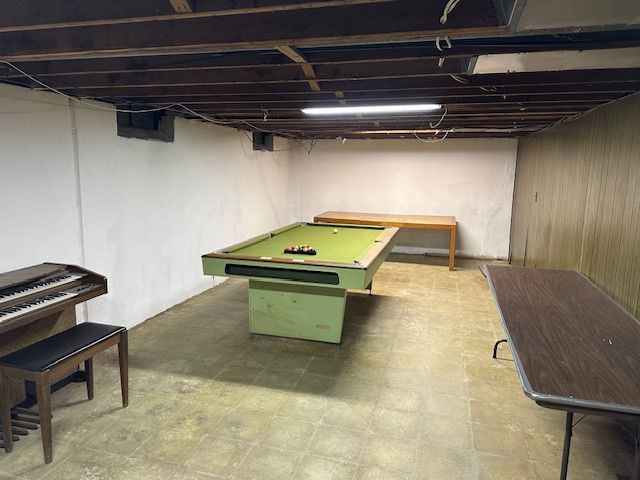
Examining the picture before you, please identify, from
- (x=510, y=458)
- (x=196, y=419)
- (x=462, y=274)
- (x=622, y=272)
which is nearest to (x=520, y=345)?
(x=510, y=458)

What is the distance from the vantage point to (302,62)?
2387 mm

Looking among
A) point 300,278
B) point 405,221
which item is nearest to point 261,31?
point 300,278

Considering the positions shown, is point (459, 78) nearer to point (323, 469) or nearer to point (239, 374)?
point (323, 469)

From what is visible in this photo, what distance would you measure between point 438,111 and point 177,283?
11.3 feet

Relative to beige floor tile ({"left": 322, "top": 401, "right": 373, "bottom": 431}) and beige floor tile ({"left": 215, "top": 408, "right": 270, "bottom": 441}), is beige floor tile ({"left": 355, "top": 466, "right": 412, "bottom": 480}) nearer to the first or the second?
beige floor tile ({"left": 322, "top": 401, "right": 373, "bottom": 431})

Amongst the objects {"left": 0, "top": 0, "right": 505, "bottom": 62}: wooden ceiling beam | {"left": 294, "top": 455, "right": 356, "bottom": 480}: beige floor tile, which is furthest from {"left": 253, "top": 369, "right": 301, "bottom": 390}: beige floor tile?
{"left": 0, "top": 0, "right": 505, "bottom": 62}: wooden ceiling beam

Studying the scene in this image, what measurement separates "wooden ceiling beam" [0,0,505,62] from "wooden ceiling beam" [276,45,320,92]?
117 millimetres

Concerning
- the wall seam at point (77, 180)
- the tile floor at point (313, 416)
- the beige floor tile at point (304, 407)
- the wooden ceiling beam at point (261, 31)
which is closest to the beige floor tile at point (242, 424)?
the tile floor at point (313, 416)

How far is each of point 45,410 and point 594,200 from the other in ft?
13.0

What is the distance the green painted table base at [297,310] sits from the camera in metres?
3.77

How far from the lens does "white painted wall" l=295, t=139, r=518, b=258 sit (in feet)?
24.5

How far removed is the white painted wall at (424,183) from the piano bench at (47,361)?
235 inches

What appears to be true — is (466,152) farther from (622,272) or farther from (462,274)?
(622,272)

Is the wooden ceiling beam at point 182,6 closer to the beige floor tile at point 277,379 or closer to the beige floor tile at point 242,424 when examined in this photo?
the beige floor tile at point 242,424
